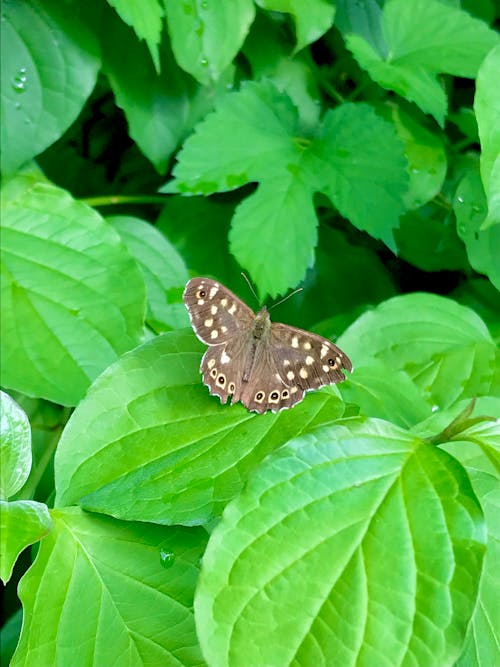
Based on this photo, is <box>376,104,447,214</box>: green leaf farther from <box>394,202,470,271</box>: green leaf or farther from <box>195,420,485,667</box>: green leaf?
<box>195,420,485,667</box>: green leaf

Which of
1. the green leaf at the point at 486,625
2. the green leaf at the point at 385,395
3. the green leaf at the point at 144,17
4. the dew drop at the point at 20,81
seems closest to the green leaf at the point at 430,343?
the green leaf at the point at 385,395

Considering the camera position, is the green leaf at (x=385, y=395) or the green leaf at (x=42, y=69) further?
the green leaf at (x=42, y=69)

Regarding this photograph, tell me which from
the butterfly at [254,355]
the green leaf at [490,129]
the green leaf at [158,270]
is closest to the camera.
→ the butterfly at [254,355]

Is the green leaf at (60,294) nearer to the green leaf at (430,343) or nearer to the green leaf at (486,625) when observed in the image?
the green leaf at (430,343)

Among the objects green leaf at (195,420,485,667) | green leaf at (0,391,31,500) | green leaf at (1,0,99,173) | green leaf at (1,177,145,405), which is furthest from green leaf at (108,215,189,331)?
green leaf at (195,420,485,667)

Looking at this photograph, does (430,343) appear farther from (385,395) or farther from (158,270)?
(158,270)
